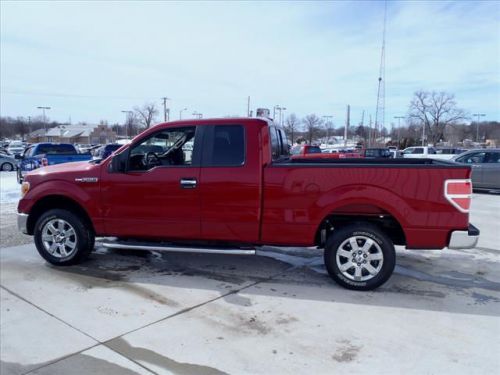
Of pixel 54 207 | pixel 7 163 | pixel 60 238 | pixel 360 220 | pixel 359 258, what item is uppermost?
pixel 360 220

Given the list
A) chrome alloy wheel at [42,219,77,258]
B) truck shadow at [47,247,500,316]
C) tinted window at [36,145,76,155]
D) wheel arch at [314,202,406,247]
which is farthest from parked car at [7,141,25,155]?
wheel arch at [314,202,406,247]

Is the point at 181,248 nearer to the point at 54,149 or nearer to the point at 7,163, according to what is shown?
the point at 54,149

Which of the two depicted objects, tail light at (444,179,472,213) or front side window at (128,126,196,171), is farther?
front side window at (128,126,196,171)

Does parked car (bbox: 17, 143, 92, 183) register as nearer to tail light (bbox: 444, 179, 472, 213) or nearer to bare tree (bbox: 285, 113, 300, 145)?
tail light (bbox: 444, 179, 472, 213)

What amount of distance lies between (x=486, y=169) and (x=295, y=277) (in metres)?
11.8

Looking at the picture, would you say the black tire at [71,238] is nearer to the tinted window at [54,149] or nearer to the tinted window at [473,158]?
the tinted window at [54,149]

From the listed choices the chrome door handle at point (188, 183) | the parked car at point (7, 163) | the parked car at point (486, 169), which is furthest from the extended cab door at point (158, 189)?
the parked car at point (7, 163)

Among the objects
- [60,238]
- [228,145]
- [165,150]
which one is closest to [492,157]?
[228,145]

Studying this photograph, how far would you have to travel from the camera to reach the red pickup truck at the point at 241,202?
4531 millimetres

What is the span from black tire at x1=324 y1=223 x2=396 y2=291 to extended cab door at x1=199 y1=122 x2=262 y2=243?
0.97 meters

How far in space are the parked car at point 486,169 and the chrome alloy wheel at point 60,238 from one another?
13.4 metres

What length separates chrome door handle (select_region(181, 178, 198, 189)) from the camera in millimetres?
5082

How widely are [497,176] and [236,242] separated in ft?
40.5

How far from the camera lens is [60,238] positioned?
→ 5664 mm
